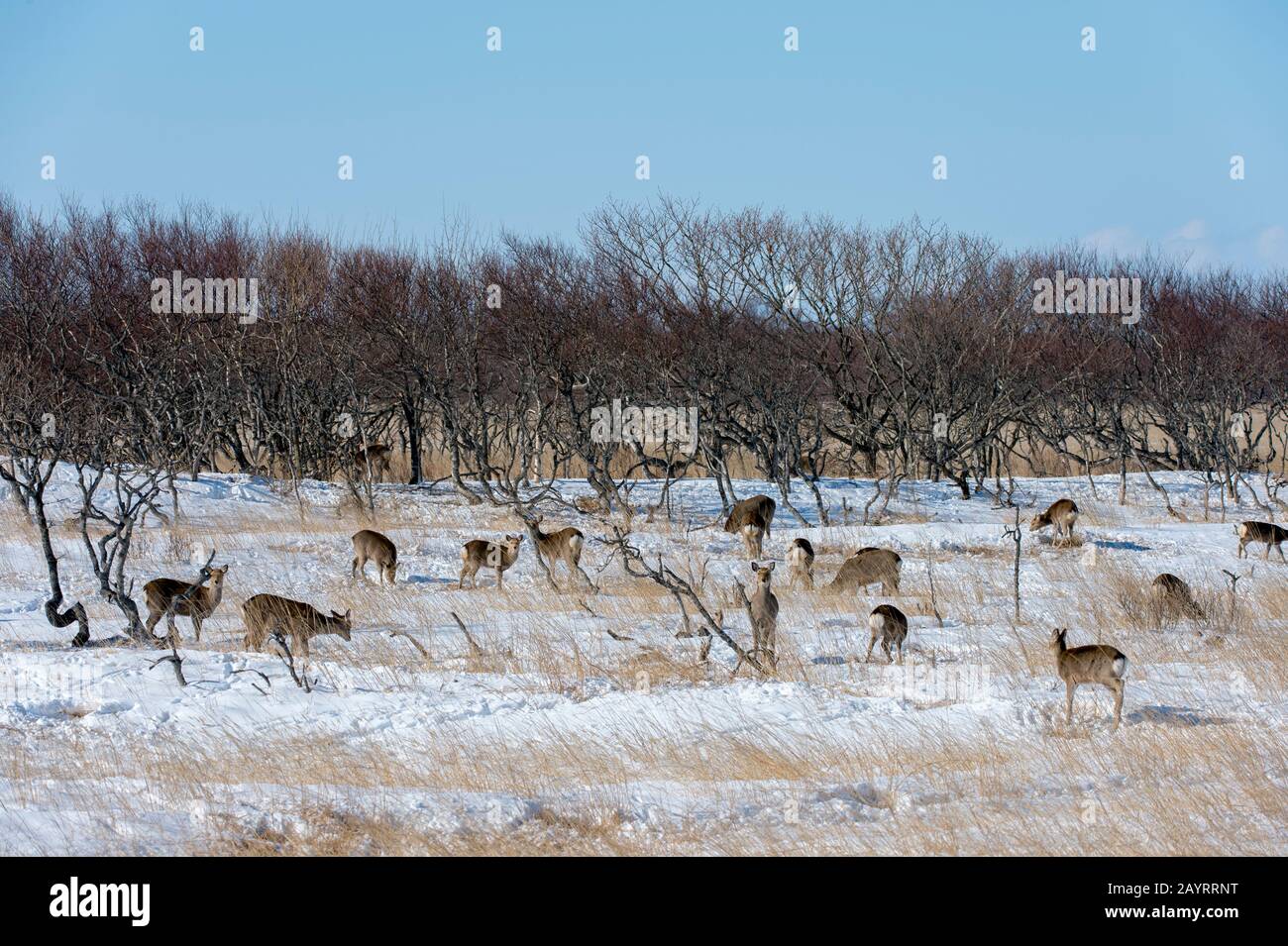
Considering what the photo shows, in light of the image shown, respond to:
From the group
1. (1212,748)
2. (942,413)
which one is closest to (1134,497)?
(942,413)

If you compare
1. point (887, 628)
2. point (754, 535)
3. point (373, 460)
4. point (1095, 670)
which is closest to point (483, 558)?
point (754, 535)

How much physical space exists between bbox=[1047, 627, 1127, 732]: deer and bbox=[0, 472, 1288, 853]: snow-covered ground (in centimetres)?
18

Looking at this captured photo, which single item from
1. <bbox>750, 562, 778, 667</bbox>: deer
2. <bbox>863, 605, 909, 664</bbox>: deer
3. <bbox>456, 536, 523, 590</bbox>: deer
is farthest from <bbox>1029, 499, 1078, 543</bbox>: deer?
<bbox>750, 562, 778, 667</bbox>: deer

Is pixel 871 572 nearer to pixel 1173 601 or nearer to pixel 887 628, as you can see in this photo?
pixel 1173 601

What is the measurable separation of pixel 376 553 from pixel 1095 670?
27.7ft

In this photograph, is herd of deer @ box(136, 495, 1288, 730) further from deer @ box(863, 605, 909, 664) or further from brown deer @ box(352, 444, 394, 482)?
brown deer @ box(352, 444, 394, 482)

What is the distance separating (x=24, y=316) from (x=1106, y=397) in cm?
2267

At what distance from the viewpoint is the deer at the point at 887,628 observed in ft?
31.1

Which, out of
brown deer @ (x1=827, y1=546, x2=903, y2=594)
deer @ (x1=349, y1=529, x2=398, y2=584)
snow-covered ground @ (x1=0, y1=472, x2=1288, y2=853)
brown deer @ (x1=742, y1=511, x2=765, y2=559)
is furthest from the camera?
brown deer @ (x1=742, y1=511, x2=765, y2=559)

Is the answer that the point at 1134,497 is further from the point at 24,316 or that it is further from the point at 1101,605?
the point at 24,316

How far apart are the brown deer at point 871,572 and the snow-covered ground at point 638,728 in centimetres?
22

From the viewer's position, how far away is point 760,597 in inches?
380

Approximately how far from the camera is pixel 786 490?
2202 cm

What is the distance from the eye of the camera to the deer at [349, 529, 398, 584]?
13.8 meters
